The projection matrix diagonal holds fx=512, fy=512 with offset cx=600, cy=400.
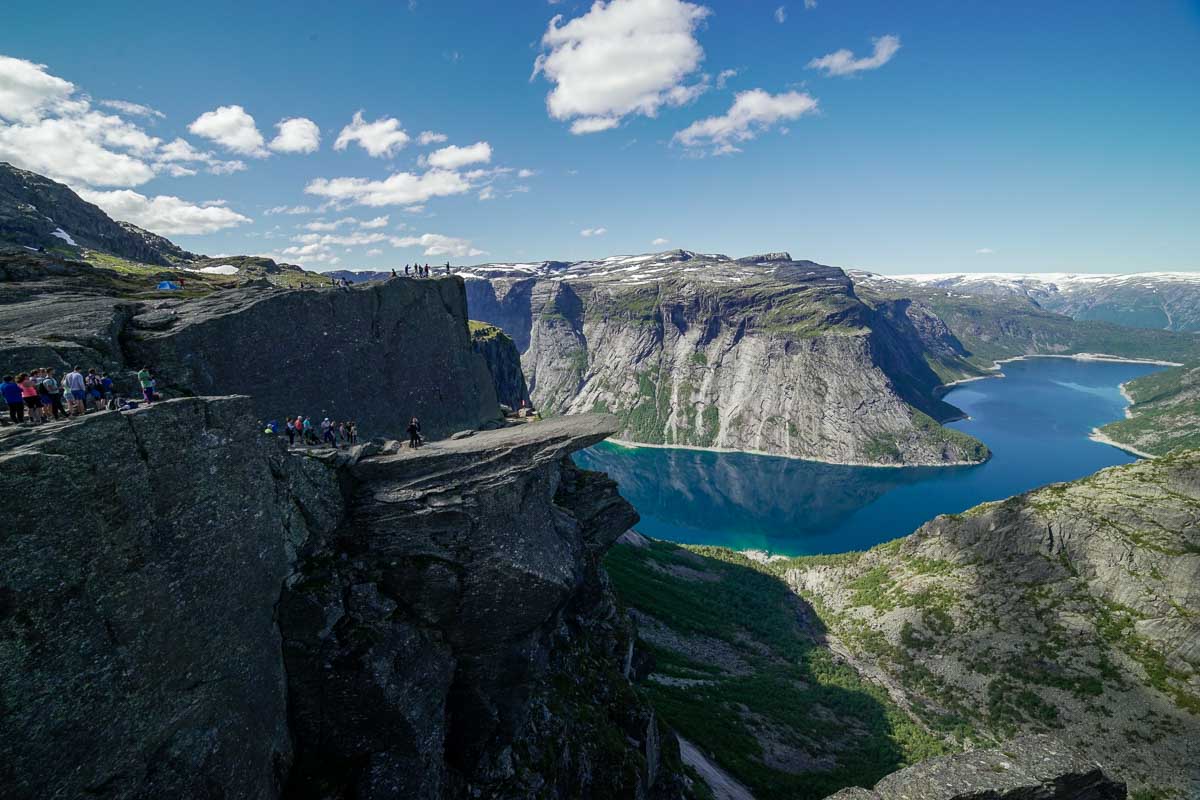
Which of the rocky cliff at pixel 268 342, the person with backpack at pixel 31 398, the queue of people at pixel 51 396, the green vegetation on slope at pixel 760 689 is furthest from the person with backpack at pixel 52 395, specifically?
the green vegetation on slope at pixel 760 689

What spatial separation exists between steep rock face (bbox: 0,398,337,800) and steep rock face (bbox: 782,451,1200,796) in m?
73.4

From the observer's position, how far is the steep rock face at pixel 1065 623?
56094 mm

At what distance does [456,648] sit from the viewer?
83.1 feet

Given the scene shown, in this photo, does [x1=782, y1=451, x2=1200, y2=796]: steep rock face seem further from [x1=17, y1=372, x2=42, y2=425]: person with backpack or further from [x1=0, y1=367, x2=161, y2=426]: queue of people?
[x1=17, y1=372, x2=42, y2=425]: person with backpack

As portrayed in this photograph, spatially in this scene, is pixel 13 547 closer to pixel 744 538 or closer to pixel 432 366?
pixel 432 366

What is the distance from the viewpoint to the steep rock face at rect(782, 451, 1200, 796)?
5609 cm

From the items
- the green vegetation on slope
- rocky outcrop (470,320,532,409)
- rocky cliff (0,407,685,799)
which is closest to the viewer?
rocky cliff (0,407,685,799)

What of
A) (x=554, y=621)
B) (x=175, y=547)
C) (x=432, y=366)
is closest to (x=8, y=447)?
(x=175, y=547)

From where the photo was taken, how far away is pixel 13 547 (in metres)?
12.9

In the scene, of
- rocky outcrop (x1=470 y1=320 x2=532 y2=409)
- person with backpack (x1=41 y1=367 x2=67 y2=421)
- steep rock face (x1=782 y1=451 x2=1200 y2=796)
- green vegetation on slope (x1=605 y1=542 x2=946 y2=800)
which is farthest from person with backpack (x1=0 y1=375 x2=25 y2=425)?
rocky outcrop (x1=470 y1=320 x2=532 y2=409)

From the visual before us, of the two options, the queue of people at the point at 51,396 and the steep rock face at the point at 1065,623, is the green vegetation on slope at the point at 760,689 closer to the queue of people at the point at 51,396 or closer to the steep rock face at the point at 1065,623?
the steep rock face at the point at 1065,623

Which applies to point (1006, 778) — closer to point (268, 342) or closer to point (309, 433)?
point (309, 433)

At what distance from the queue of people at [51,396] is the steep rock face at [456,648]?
31.2 feet

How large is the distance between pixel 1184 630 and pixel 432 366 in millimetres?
90299
